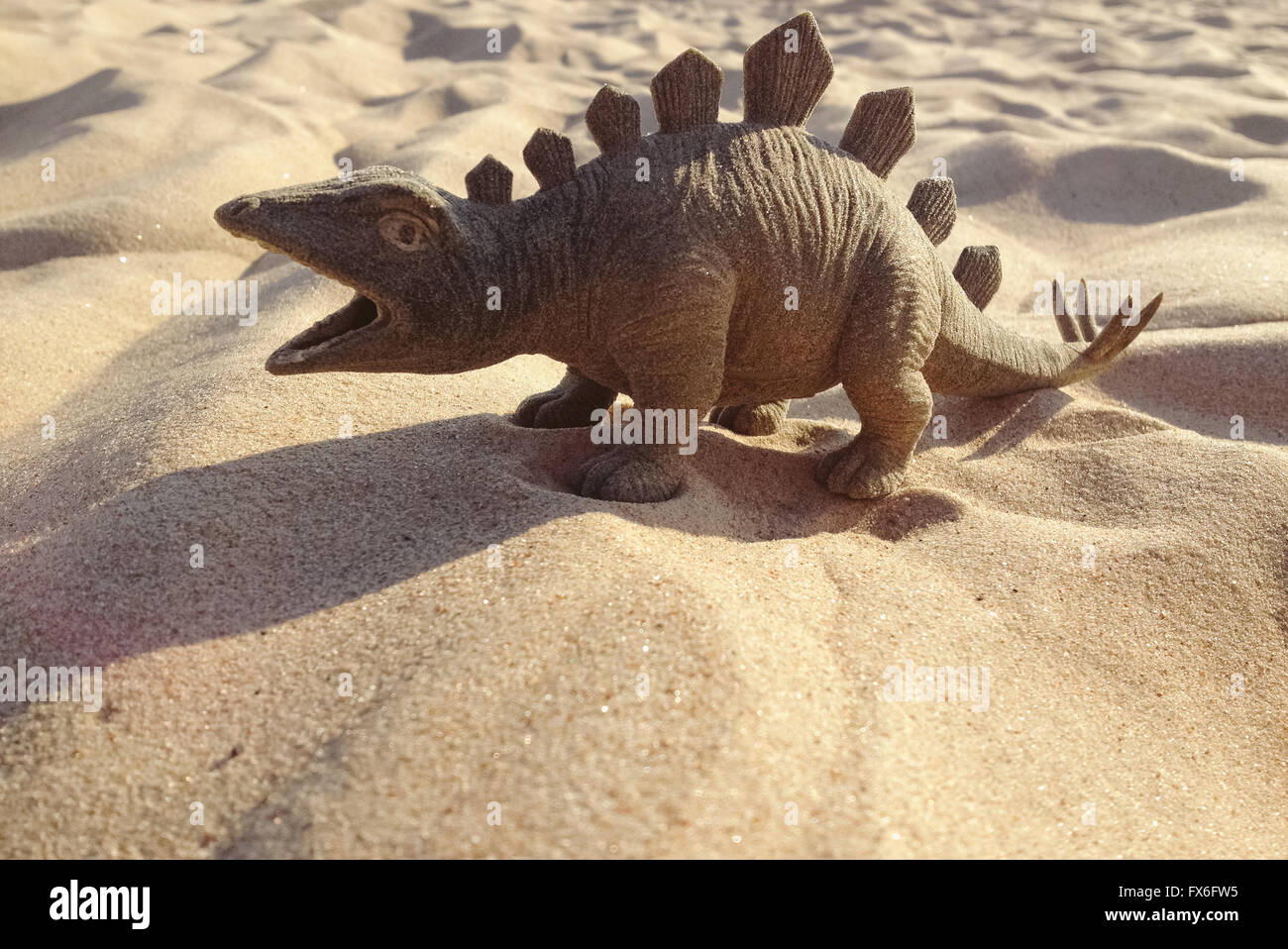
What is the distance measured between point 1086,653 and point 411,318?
1998 mm

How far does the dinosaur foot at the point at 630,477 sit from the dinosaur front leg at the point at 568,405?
45 cm

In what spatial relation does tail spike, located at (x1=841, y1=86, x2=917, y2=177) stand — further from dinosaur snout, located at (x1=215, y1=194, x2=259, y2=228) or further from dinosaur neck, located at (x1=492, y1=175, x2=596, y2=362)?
dinosaur snout, located at (x1=215, y1=194, x2=259, y2=228)

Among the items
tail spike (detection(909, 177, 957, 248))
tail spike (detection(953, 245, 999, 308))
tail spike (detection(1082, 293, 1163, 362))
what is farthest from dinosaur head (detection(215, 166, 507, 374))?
tail spike (detection(1082, 293, 1163, 362))

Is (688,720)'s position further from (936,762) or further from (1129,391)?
(1129,391)

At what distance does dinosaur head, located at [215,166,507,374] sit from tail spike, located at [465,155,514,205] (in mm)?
97

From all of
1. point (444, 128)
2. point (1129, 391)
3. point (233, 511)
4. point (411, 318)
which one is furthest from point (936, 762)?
point (444, 128)

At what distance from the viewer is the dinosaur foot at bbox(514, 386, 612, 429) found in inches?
126

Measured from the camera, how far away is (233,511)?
2461mm

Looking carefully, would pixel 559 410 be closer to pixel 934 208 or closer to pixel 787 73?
pixel 787 73

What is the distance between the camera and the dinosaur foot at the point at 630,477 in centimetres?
269

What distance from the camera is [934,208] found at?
3176mm

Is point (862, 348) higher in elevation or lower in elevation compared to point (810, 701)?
higher

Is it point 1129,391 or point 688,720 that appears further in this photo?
point 1129,391

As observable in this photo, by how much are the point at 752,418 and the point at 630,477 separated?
2.92 feet
